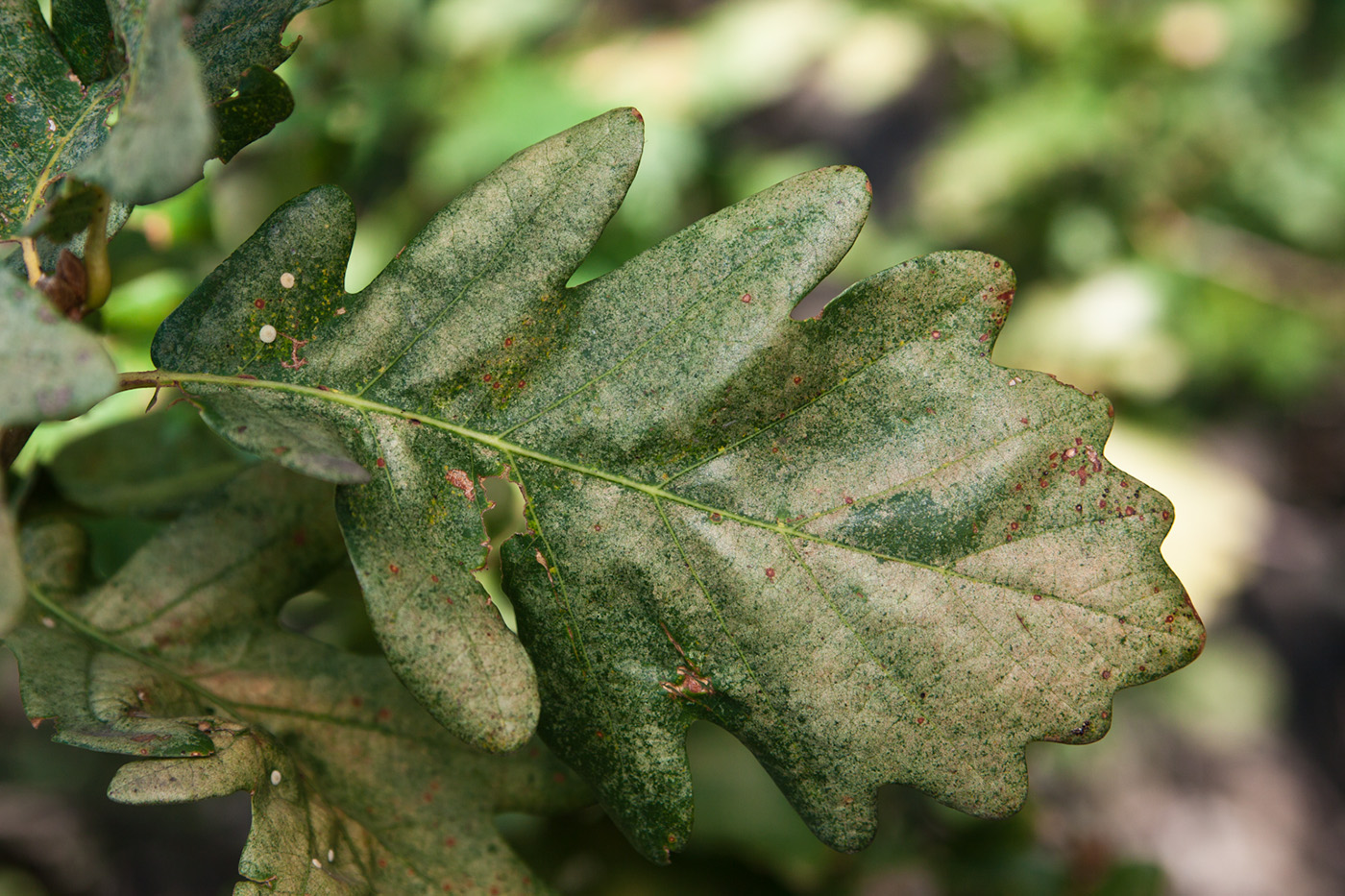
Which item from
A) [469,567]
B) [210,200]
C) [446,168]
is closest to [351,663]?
[469,567]

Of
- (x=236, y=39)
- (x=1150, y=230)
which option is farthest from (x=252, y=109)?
(x=1150, y=230)

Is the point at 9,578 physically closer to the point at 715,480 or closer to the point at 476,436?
the point at 476,436

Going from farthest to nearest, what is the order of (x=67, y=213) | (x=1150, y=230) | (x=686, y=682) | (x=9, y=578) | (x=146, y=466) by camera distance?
1. (x=1150, y=230)
2. (x=146, y=466)
3. (x=686, y=682)
4. (x=67, y=213)
5. (x=9, y=578)

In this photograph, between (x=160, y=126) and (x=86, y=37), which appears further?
(x=86, y=37)

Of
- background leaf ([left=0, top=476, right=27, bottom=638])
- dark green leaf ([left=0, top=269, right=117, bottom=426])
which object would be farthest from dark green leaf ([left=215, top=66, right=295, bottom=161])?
background leaf ([left=0, top=476, right=27, bottom=638])

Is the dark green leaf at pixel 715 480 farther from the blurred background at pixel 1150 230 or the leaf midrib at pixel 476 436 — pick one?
the blurred background at pixel 1150 230

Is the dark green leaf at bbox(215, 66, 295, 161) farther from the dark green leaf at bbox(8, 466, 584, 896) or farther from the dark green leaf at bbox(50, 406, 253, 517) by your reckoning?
the dark green leaf at bbox(50, 406, 253, 517)

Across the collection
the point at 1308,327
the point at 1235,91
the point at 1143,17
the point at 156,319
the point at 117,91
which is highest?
the point at 117,91

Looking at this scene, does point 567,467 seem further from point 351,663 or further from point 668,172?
point 668,172
